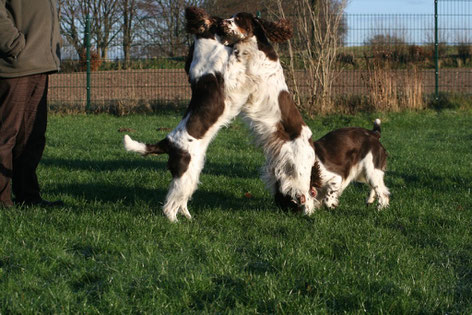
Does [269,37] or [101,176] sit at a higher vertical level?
[269,37]

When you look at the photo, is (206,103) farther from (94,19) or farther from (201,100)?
(94,19)

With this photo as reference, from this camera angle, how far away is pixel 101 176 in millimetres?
6562

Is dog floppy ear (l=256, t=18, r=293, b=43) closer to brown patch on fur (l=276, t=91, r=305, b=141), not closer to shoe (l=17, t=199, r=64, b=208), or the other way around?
brown patch on fur (l=276, t=91, r=305, b=141)

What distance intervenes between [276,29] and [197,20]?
645mm

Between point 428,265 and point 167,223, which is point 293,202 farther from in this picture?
point 428,265

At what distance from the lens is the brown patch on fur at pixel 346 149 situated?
17.4 ft

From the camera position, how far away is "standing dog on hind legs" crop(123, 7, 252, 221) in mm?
4352

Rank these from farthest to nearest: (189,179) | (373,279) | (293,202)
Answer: (293,202), (189,179), (373,279)

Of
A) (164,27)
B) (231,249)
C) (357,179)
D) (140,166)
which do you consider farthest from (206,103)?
(164,27)

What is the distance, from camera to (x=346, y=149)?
548 centimetres

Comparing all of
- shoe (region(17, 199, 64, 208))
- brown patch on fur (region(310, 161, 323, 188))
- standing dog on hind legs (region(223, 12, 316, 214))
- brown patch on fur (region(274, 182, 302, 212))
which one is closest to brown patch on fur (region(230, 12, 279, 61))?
standing dog on hind legs (region(223, 12, 316, 214))

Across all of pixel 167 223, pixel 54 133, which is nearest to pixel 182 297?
pixel 167 223

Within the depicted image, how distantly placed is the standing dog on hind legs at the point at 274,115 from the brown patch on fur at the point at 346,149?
38 centimetres

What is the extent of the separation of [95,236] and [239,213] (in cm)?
142
